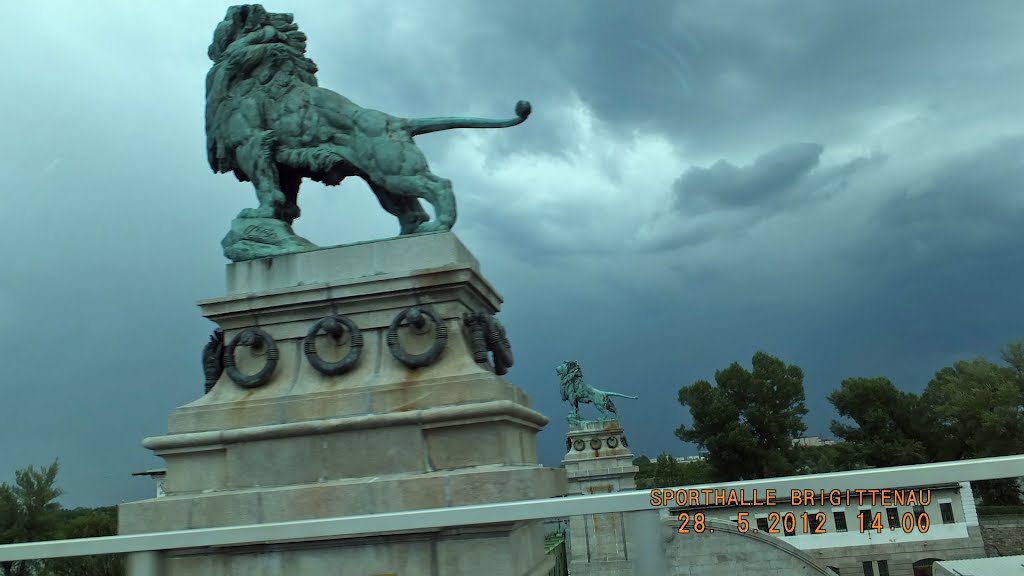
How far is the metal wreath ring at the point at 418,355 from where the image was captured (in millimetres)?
5949

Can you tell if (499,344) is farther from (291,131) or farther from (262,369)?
(291,131)

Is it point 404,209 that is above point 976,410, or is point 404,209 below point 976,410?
above

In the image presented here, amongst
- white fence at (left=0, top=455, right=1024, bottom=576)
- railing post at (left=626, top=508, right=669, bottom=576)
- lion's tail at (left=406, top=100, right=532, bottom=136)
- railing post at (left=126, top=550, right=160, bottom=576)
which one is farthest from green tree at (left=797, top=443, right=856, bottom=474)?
railing post at (left=126, top=550, right=160, bottom=576)

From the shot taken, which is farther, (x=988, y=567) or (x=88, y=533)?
(x=88, y=533)

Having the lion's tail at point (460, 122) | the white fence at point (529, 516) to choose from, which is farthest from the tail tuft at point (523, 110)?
the white fence at point (529, 516)

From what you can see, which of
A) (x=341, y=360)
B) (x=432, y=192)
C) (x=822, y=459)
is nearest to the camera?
(x=341, y=360)

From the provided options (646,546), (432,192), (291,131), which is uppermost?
(291,131)

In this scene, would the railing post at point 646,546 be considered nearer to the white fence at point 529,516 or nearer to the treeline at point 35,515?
the white fence at point 529,516

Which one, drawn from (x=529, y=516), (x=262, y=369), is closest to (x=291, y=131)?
(x=262, y=369)

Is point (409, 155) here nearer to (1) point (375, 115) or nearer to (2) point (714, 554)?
(1) point (375, 115)

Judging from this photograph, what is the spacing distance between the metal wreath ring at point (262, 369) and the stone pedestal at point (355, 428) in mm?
22

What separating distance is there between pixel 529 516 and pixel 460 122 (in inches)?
212

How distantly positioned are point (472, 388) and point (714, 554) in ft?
55.9

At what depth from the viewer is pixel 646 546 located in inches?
103
